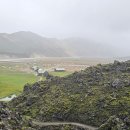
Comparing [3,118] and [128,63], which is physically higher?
[128,63]

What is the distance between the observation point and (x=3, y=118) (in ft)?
303

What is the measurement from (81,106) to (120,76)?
78.5 ft

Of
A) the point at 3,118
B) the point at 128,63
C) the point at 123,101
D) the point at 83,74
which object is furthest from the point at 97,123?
the point at 128,63

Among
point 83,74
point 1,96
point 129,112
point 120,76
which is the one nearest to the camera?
point 129,112

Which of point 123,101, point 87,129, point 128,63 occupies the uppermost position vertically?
point 128,63

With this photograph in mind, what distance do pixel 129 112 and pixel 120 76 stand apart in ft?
95.1

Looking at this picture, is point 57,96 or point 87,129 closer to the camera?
point 87,129

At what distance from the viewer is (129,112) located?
10069 centimetres

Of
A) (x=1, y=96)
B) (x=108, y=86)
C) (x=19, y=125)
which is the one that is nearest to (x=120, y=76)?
(x=108, y=86)

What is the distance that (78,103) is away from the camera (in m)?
113

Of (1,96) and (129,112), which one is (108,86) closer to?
(129,112)

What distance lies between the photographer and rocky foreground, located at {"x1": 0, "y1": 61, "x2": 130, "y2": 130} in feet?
319

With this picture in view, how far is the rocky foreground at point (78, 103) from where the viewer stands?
9731 cm

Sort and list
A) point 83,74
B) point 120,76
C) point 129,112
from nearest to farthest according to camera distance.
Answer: point 129,112
point 120,76
point 83,74
